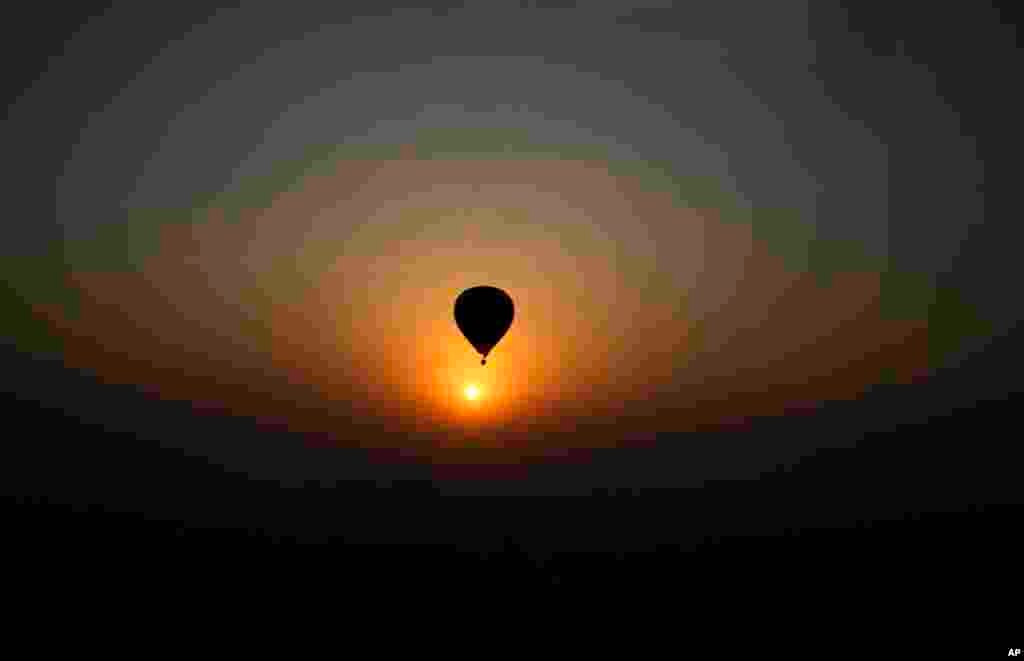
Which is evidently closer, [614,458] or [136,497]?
[614,458]

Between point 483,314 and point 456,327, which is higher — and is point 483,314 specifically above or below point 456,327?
below

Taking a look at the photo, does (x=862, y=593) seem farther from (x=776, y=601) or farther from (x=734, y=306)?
(x=734, y=306)

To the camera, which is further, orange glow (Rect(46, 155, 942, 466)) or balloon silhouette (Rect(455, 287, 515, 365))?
balloon silhouette (Rect(455, 287, 515, 365))

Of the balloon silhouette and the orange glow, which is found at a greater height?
the orange glow

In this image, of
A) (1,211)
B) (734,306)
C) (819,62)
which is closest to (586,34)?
(819,62)

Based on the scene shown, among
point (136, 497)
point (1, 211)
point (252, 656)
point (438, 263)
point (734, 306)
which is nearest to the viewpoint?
point (1, 211)

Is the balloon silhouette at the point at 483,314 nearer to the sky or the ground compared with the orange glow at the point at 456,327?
nearer to the ground

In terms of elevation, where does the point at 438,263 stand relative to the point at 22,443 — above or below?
below

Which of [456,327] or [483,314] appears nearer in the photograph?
[483,314]
